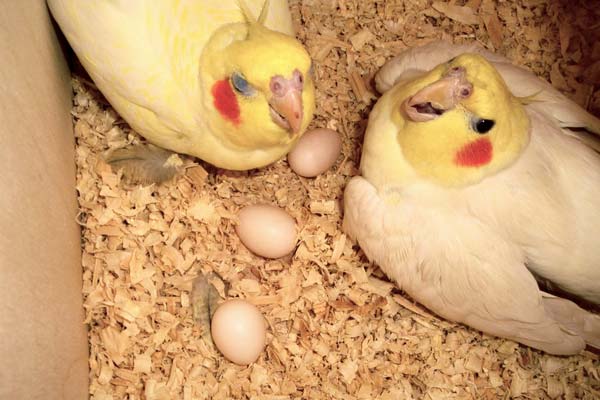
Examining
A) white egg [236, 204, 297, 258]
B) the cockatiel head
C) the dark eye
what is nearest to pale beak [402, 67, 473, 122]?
the cockatiel head

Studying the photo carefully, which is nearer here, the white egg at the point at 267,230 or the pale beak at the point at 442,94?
the pale beak at the point at 442,94

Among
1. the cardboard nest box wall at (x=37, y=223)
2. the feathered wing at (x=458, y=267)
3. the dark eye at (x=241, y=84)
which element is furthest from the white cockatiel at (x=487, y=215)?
the cardboard nest box wall at (x=37, y=223)

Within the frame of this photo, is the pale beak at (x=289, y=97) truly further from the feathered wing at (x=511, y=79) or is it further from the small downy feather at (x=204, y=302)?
the small downy feather at (x=204, y=302)

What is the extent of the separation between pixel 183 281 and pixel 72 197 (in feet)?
1.57

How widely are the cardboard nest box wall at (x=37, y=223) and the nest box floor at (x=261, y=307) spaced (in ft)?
0.35

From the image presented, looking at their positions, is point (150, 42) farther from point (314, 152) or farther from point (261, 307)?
point (261, 307)

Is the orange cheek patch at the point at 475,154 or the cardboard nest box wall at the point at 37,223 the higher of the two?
the orange cheek patch at the point at 475,154

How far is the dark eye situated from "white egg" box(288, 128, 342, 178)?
568 mm

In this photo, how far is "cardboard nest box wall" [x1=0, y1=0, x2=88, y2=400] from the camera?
56.2 inches

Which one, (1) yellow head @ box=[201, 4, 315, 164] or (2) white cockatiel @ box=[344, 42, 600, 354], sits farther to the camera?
(2) white cockatiel @ box=[344, 42, 600, 354]

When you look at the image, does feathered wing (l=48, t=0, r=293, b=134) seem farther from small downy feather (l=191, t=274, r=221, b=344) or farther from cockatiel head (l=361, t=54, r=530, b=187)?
small downy feather (l=191, t=274, r=221, b=344)

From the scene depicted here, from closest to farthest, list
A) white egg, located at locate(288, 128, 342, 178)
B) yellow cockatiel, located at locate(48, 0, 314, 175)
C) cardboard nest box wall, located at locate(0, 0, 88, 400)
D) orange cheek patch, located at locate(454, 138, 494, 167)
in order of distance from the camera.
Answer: cardboard nest box wall, located at locate(0, 0, 88, 400)
yellow cockatiel, located at locate(48, 0, 314, 175)
orange cheek patch, located at locate(454, 138, 494, 167)
white egg, located at locate(288, 128, 342, 178)

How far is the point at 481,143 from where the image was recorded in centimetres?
164

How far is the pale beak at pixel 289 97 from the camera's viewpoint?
151 cm
